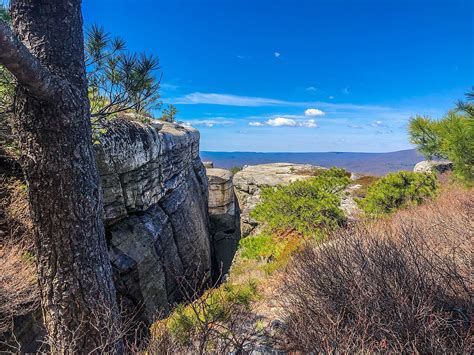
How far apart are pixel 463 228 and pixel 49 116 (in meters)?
7.90

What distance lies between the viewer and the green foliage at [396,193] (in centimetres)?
1146

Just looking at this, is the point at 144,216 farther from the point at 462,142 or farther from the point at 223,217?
the point at 223,217

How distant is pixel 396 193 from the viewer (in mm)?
11438

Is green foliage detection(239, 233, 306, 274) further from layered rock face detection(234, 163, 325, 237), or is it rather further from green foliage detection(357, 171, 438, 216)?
layered rock face detection(234, 163, 325, 237)

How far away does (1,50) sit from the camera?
94.3 inches

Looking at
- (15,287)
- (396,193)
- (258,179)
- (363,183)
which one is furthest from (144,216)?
(363,183)

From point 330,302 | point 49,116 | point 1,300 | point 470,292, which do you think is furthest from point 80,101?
point 470,292

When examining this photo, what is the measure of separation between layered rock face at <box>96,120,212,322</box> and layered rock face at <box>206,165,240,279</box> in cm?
716

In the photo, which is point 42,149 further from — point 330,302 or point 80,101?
point 330,302

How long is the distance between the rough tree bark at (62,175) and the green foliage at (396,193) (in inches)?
407

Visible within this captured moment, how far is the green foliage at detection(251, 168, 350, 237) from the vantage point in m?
10.0

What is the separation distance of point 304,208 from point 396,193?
13.1 ft

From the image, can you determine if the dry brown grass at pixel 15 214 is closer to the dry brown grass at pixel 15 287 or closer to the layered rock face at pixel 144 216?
the dry brown grass at pixel 15 287

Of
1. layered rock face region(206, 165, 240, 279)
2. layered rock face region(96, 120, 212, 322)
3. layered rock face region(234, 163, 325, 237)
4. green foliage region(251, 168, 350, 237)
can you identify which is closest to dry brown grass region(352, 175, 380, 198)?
layered rock face region(234, 163, 325, 237)
